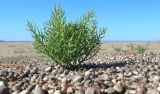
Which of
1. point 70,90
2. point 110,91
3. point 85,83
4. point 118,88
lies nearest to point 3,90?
point 70,90

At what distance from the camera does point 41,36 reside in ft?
36.5

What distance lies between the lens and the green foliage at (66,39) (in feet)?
35.1

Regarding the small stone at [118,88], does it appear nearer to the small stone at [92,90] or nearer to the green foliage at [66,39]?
the small stone at [92,90]

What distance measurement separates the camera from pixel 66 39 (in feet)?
35.5

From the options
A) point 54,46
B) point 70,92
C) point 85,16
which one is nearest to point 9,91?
point 70,92

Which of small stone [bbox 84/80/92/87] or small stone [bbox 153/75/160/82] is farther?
small stone [bbox 153/75/160/82]

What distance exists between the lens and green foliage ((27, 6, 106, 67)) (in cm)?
1071

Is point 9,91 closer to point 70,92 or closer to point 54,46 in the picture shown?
point 70,92

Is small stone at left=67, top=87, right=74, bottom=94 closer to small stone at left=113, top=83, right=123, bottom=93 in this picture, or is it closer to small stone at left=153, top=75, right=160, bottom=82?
small stone at left=113, top=83, right=123, bottom=93

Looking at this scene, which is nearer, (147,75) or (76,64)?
(147,75)

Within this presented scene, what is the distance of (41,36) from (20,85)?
10.5 feet

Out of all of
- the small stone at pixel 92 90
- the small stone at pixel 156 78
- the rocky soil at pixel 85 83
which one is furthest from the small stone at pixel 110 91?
the small stone at pixel 156 78

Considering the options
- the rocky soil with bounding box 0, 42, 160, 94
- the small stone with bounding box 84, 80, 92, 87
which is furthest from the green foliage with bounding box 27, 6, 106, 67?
the small stone with bounding box 84, 80, 92, 87

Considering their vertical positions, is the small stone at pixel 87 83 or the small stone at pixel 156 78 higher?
the small stone at pixel 87 83
